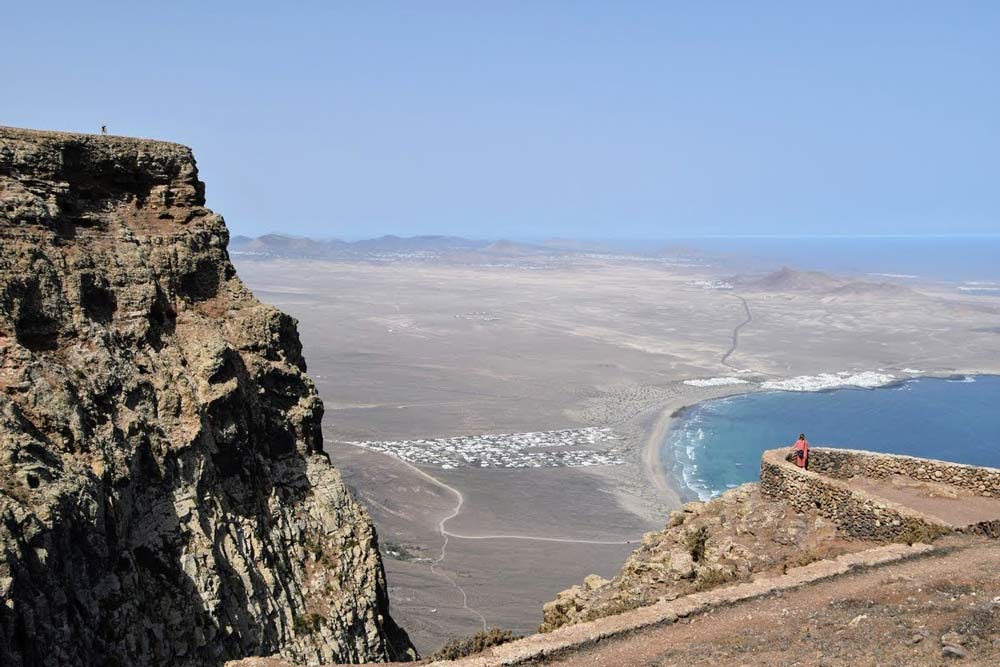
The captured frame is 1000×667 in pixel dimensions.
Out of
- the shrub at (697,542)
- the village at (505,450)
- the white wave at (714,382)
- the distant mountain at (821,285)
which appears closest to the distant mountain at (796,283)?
the distant mountain at (821,285)

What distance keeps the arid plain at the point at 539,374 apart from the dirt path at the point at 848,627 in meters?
15.5

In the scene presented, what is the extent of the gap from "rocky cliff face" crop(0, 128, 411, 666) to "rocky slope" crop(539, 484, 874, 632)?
13.1 ft

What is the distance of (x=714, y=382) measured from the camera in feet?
213

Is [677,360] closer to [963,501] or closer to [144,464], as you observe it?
[963,501]

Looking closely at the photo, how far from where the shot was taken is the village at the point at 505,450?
43.8 metres

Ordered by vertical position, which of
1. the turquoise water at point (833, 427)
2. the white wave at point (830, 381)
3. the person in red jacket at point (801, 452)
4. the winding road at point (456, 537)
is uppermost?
the person in red jacket at point (801, 452)

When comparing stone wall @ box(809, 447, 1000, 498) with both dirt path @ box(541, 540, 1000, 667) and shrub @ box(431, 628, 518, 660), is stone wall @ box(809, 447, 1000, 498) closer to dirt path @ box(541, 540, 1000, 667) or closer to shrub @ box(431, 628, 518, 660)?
dirt path @ box(541, 540, 1000, 667)

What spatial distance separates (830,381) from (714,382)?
33.6 ft

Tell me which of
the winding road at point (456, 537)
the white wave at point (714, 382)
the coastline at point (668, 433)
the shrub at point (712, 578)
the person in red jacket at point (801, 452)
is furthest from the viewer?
the white wave at point (714, 382)

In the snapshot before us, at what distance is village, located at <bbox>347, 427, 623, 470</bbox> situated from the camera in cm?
4384

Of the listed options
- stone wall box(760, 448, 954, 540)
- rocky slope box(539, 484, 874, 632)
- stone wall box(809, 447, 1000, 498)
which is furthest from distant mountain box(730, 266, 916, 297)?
rocky slope box(539, 484, 874, 632)

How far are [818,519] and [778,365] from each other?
2427 inches

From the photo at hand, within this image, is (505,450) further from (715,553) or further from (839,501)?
(839,501)

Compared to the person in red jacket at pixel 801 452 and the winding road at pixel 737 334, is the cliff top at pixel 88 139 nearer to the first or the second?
the person in red jacket at pixel 801 452
